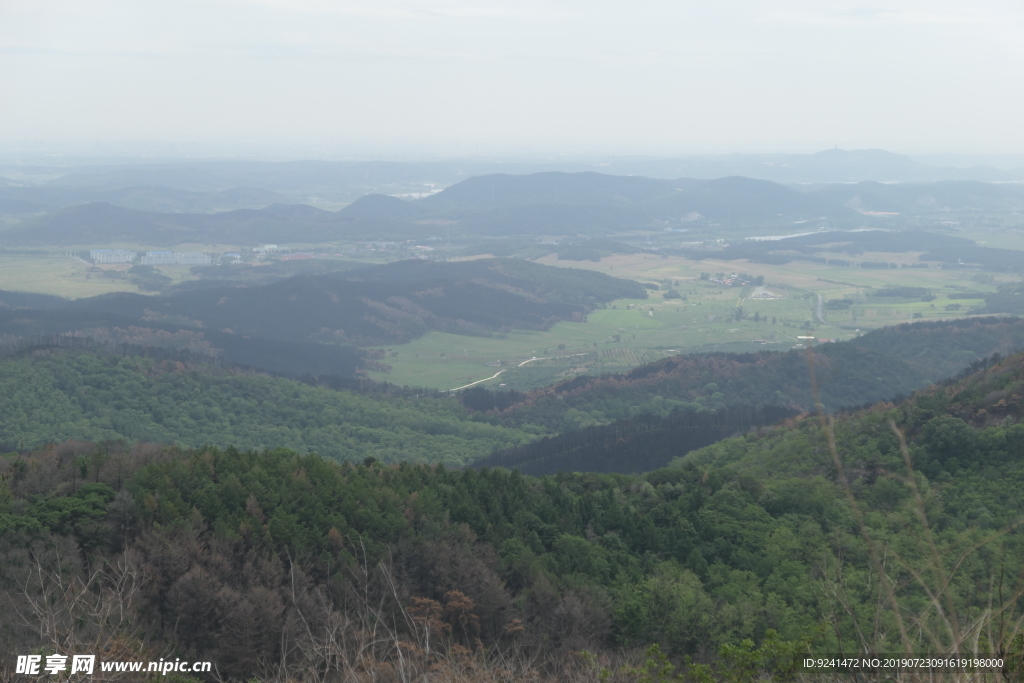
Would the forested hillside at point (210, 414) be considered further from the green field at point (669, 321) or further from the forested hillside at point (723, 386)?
the green field at point (669, 321)

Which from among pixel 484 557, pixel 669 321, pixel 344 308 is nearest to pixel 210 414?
pixel 484 557

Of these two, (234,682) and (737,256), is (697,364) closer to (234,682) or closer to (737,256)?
(234,682)

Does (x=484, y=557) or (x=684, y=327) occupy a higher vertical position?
(x=484, y=557)

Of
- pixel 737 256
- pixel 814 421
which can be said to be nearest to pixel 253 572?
pixel 814 421

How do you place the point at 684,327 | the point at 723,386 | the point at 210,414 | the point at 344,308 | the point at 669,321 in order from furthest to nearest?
the point at 344,308, the point at 669,321, the point at 684,327, the point at 723,386, the point at 210,414

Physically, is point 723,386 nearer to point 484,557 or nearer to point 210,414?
point 210,414

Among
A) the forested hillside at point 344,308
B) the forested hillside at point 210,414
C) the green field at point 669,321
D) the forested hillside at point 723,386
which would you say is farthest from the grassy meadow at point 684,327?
the forested hillside at point 210,414

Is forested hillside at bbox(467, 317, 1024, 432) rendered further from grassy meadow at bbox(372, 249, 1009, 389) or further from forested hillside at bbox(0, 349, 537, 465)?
grassy meadow at bbox(372, 249, 1009, 389)

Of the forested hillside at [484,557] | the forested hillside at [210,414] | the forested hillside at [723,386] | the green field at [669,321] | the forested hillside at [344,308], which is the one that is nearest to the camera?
the forested hillside at [484,557]

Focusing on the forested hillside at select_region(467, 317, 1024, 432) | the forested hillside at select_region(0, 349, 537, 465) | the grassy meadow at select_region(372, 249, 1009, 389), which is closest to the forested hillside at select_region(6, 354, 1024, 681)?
the forested hillside at select_region(0, 349, 537, 465)
